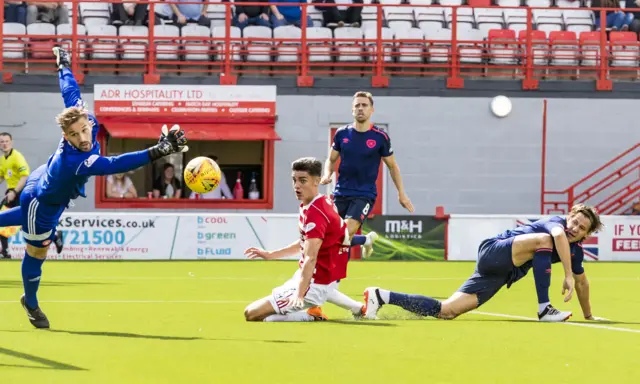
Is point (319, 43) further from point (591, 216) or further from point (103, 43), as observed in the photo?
point (591, 216)

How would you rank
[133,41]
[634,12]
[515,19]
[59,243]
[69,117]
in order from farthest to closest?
1. [634,12]
2. [515,19]
3. [133,41]
4. [59,243]
5. [69,117]

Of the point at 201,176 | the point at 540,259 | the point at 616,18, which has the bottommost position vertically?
the point at 540,259

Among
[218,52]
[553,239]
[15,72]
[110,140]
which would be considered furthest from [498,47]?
[553,239]

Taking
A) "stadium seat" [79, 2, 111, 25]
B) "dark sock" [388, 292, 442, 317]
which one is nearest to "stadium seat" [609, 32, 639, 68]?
"stadium seat" [79, 2, 111, 25]

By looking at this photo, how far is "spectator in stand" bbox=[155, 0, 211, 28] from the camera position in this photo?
26.8 metres

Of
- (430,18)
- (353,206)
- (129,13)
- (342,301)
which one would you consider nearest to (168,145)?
(342,301)

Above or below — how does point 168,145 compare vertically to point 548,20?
below

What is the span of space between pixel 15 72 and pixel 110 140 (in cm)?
269

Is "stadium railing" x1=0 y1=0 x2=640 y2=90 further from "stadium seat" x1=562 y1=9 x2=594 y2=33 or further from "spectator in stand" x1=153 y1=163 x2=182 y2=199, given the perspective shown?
"spectator in stand" x1=153 y1=163 x2=182 y2=199

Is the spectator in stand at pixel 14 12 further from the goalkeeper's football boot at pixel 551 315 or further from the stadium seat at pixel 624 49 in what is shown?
the goalkeeper's football boot at pixel 551 315

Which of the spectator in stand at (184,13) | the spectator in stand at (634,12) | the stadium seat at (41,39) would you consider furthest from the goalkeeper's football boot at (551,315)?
the spectator in stand at (634,12)

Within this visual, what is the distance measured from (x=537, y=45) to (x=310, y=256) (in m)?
19.6

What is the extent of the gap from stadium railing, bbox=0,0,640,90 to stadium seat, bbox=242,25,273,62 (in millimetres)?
23

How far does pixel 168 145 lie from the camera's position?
871 centimetres
